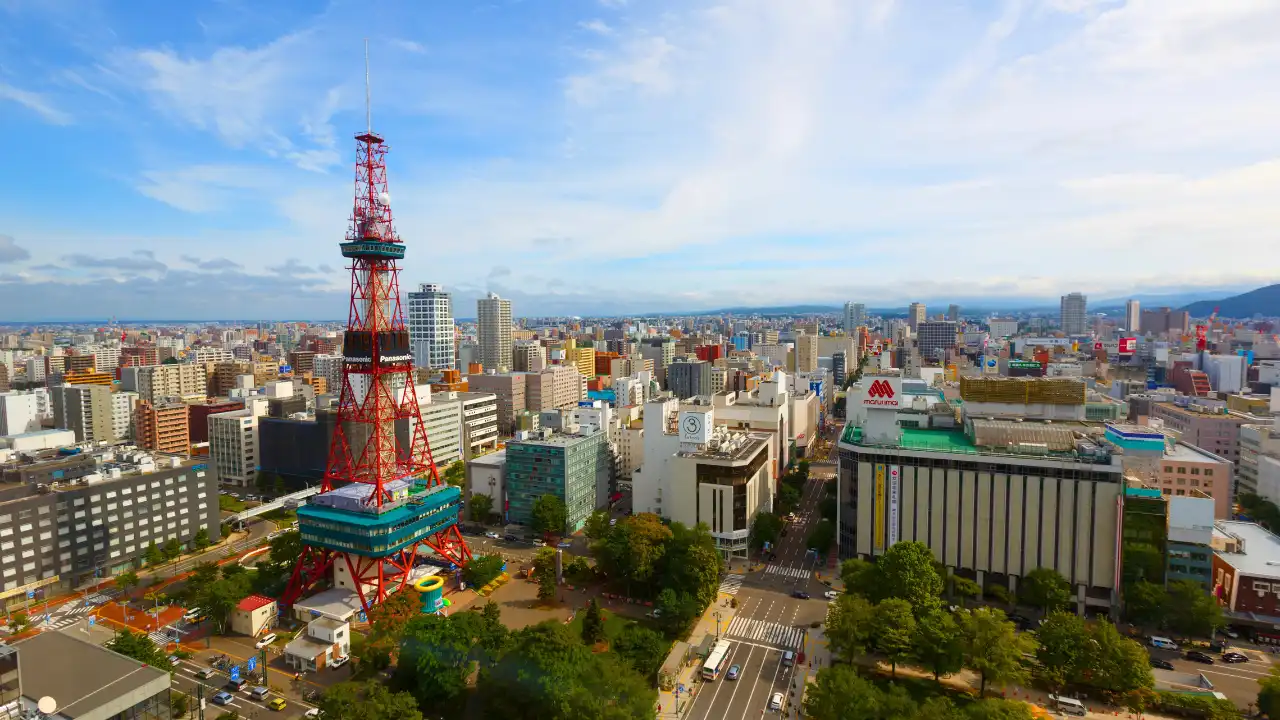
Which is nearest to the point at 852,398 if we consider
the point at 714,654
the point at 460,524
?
the point at 714,654

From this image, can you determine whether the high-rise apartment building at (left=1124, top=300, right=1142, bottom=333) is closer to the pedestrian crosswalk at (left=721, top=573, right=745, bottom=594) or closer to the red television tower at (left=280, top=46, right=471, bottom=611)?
the pedestrian crosswalk at (left=721, top=573, right=745, bottom=594)

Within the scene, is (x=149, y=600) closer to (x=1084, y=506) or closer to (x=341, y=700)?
(x=341, y=700)

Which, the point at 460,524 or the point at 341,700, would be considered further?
the point at 460,524

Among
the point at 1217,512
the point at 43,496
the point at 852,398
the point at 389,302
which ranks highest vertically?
the point at 389,302

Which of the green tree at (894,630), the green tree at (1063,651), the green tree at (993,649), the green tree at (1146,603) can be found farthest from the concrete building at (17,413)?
the green tree at (1146,603)

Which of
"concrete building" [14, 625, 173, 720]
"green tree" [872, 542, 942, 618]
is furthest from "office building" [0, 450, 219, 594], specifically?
"green tree" [872, 542, 942, 618]

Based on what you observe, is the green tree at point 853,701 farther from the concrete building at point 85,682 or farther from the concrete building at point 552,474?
the concrete building at point 552,474
